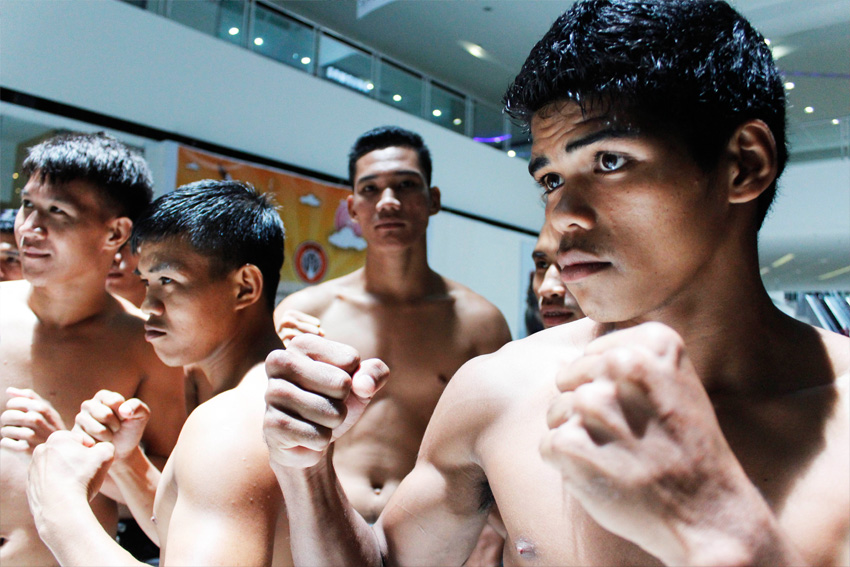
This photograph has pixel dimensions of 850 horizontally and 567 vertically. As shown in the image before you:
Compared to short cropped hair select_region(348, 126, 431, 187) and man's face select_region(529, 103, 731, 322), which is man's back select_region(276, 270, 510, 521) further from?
man's face select_region(529, 103, 731, 322)

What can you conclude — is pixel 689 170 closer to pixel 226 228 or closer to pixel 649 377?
pixel 649 377

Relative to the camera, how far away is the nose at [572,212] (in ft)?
2.79

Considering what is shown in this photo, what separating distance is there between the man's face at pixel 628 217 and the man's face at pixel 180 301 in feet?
2.99

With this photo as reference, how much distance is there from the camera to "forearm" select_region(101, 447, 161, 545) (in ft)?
4.98

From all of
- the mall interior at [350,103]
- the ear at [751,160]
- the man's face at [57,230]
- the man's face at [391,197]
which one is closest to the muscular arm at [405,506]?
the ear at [751,160]

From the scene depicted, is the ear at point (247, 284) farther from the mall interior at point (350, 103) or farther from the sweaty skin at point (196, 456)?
the mall interior at point (350, 103)

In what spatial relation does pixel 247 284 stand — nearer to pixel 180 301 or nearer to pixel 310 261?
pixel 180 301

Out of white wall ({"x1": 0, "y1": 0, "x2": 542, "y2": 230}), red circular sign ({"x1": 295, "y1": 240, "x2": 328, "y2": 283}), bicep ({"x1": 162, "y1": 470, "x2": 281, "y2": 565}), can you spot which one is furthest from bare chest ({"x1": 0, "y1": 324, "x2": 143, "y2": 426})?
red circular sign ({"x1": 295, "y1": 240, "x2": 328, "y2": 283})

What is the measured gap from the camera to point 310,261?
417 centimetres

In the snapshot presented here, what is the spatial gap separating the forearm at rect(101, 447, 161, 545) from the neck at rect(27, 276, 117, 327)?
0.45 metres

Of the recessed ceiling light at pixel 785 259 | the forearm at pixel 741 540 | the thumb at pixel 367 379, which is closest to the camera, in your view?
the forearm at pixel 741 540

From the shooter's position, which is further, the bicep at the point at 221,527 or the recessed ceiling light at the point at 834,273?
the recessed ceiling light at the point at 834,273

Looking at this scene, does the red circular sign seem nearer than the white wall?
No

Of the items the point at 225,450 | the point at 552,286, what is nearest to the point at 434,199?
the point at 552,286
